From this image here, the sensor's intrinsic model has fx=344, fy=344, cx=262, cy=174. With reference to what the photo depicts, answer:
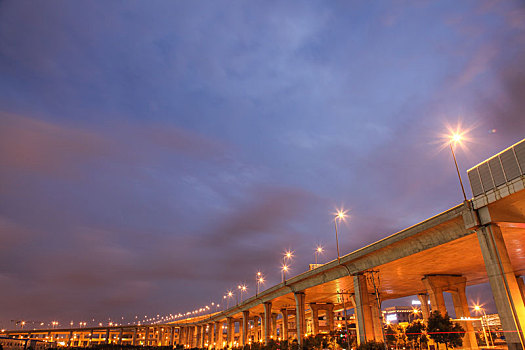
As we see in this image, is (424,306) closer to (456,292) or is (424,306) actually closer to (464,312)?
(456,292)

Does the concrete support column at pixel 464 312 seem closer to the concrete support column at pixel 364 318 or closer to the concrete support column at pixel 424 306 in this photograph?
the concrete support column at pixel 424 306

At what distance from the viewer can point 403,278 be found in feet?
199

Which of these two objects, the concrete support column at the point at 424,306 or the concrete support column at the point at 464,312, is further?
the concrete support column at the point at 424,306

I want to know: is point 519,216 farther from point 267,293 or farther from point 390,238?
point 267,293

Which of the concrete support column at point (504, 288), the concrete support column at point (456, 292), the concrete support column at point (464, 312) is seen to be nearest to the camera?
the concrete support column at point (504, 288)

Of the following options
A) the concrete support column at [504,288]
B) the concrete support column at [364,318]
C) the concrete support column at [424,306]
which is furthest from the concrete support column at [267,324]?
the concrete support column at [504,288]

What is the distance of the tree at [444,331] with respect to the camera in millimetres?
50438

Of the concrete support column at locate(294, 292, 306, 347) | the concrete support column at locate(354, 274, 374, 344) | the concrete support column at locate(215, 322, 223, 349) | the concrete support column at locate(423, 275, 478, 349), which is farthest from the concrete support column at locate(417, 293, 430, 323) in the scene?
the concrete support column at locate(215, 322, 223, 349)

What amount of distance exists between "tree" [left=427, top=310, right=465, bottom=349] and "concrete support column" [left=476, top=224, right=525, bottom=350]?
2690 cm

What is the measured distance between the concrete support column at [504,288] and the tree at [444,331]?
26.9 m

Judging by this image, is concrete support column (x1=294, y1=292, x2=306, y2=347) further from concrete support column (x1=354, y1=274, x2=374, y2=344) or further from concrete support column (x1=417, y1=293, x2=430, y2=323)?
concrete support column (x1=417, y1=293, x2=430, y2=323)

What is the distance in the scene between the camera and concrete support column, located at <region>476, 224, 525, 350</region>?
26.0 m

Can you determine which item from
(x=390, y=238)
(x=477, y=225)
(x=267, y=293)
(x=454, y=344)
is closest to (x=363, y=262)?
(x=390, y=238)

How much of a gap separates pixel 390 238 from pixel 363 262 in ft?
29.8
